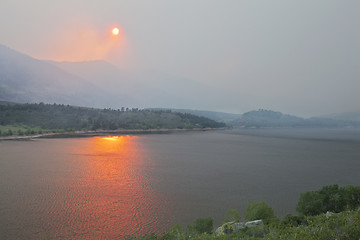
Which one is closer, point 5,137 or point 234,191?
point 234,191

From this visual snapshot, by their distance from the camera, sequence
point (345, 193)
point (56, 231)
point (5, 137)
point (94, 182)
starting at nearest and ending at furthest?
point (56, 231), point (345, 193), point (94, 182), point (5, 137)

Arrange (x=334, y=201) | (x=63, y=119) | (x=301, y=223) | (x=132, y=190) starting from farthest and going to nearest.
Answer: (x=63, y=119), (x=132, y=190), (x=334, y=201), (x=301, y=223)

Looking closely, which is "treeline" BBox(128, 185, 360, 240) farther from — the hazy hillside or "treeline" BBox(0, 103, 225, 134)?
the hazy hillside

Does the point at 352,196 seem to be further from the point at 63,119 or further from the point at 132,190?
the point at 63,119

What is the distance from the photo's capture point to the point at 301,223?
16.3 meters

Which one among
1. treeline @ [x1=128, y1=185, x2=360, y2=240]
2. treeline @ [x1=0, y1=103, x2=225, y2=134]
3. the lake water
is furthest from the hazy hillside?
treeline @ [x1=128, y1=185, x2=360, y2=240]

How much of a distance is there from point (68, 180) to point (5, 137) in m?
85.4

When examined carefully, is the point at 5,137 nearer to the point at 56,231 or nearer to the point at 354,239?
the point at 56,231

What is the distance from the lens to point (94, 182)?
114ft

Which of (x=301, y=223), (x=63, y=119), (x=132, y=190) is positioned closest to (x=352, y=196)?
(x=301, y=223)

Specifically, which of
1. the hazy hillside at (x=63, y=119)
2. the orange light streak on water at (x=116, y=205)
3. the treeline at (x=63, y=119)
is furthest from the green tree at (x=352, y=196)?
the hazy hillside at (x=63, y=119)

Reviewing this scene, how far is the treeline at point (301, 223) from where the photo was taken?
11.9 metres

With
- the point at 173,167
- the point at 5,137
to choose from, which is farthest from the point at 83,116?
the point at 173,167

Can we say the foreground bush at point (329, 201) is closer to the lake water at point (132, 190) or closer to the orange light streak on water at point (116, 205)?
the lake water at point (132, 190)
